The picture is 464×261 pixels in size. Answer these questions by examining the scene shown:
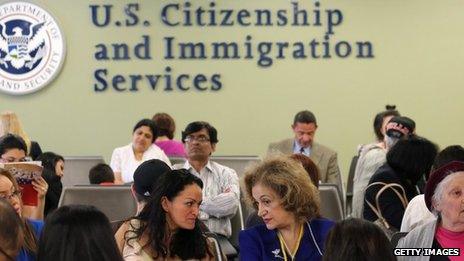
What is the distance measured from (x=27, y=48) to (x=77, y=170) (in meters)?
2.73

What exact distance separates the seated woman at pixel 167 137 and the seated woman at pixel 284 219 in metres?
5.70

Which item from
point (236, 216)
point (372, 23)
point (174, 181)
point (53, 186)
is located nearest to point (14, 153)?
point (53, 186)

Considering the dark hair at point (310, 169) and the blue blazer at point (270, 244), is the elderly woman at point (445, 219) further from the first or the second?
the dark hair at point (310, 169)

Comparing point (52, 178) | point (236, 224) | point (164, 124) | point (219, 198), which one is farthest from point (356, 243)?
point (164, 124)

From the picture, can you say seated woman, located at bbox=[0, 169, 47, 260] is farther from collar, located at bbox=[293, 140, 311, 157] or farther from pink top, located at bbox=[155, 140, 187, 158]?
pink top, located at bbox=[155, 140, 187, 158]

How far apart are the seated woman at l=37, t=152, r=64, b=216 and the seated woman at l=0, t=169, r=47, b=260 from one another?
2.24m

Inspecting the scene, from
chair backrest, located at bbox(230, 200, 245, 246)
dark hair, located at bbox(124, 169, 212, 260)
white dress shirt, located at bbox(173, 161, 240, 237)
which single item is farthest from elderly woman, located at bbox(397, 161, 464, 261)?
chair backrest, located at bbox(230, 200, 245, 246)

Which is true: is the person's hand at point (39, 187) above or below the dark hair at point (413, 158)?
below

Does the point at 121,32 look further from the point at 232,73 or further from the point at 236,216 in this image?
the point at 236,216

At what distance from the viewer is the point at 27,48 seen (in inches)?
487

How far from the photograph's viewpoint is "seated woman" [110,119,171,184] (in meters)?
9.58

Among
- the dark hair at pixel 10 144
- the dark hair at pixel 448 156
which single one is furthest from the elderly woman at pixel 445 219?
the dark hair at pixel 10 144

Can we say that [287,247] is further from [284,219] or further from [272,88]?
[272,88]

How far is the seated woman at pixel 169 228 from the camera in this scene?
4832 mm
